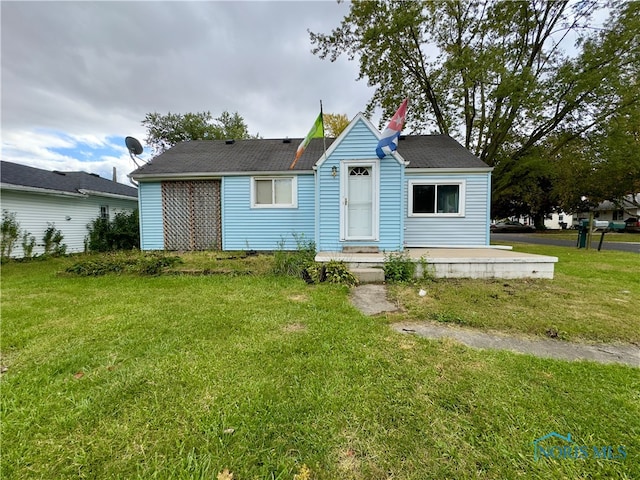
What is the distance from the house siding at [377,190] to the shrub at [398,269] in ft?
3.23

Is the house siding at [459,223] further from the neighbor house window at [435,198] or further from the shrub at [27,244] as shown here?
the shrub at [27,244]

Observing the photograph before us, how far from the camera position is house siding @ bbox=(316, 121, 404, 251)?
6.71 m

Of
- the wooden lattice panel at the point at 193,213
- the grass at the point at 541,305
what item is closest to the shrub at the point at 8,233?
the wooden lattice panel at the point at 193,213

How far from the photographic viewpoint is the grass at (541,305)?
11.2ft

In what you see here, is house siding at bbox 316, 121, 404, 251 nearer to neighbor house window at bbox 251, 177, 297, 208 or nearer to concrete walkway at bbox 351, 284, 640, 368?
neighbor house window at bbox 251, 177, 297, 208

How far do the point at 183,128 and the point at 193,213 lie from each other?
1927 cm

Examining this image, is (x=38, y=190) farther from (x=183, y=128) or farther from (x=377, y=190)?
Answer: (x=183, y=128)

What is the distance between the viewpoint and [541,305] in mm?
4250

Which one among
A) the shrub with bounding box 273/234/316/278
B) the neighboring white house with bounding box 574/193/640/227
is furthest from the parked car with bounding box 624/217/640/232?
the shrub with bounding box 273/234/316/278

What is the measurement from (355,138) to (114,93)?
15.6 m

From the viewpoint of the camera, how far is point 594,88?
10.5 m

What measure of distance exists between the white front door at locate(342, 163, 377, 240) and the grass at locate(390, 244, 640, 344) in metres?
2.07

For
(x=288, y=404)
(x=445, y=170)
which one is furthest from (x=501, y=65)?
(x=288, y=404)

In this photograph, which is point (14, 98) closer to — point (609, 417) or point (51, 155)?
point (51, 155)
